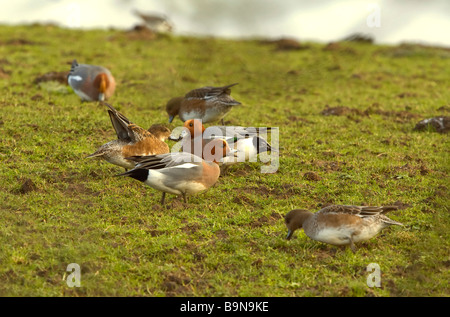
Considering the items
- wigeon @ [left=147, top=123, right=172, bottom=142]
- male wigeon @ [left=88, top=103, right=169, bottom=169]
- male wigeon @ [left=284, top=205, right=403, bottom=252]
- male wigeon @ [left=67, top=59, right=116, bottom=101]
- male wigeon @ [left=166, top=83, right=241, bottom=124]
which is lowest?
male wigeon @ [left=284, top=205, right=403, bottom=252]

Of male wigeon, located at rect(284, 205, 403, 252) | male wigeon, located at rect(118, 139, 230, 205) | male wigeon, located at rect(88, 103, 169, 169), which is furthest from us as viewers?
male wigeon, located at rect(88, 103, 169, 169)

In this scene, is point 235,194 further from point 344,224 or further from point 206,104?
point 206,104

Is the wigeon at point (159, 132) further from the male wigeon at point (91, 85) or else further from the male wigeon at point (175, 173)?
the male wigeon at point (91, 85)

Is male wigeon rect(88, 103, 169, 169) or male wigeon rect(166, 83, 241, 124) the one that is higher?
male wigeon rect(166, 83, 241, 124)

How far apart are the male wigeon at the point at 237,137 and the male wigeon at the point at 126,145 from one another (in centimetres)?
64

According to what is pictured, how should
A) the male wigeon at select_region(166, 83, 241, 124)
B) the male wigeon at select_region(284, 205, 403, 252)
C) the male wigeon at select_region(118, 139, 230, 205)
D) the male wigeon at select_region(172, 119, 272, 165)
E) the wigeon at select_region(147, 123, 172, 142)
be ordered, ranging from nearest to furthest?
1. the male wigeon at select_region(284, 205, 403, 252)
2. the male wigeon at select_region(118, 139, 230, 205)
3. the male wigeon at select_region(172, 119, 272, 165)
4. the wigeon at select_region(147, 123, 172, 142)
5. the male wigeon at select_region(166, 83, 241, 124)

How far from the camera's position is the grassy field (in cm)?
185

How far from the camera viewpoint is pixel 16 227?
5836mm

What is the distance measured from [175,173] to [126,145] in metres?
1.38

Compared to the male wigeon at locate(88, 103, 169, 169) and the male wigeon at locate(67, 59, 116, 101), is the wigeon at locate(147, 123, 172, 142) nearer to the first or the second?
the male wigeon at locate(88, 103, 169, 169)

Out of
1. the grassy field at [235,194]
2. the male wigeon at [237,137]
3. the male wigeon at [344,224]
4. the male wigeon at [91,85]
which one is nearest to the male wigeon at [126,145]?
the grassy field at [235,194]

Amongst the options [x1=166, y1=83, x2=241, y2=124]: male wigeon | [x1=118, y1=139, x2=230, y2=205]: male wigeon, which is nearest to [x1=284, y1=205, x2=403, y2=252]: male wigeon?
[x1=118, y1=139, x2=230, y2=205]: male wigeon
